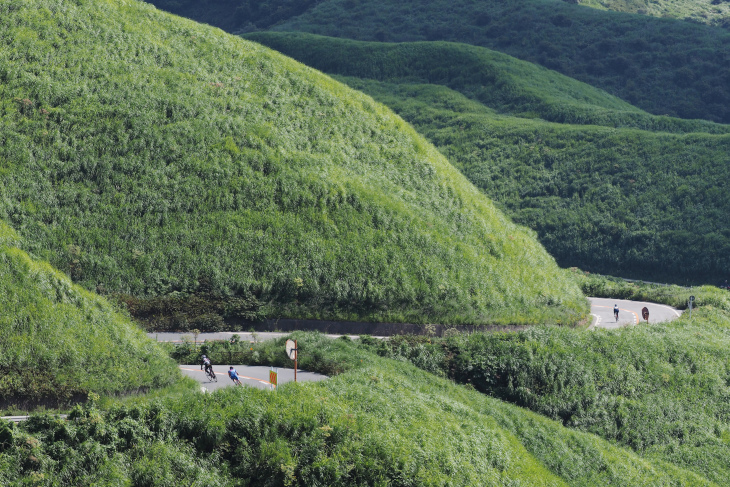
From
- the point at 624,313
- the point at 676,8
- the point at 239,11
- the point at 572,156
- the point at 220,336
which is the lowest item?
the point at 624,313

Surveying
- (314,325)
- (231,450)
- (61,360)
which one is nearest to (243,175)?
(314,325)

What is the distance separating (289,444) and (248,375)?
7664 mm

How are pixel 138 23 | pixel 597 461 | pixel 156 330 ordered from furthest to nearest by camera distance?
pixel 138 23, pixel 156 330, pixel 597 461

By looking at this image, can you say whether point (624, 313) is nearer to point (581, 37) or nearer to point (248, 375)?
point (248, 375)

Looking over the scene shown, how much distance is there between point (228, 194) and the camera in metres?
36.2

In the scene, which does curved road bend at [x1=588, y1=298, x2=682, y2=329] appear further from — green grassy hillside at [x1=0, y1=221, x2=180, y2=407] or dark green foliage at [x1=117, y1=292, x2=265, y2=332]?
green grassy hillside at [x1=0, y1=221, x2=180, y2=407]

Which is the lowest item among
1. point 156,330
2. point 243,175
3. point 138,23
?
point 156,330

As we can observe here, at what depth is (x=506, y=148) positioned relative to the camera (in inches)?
3007

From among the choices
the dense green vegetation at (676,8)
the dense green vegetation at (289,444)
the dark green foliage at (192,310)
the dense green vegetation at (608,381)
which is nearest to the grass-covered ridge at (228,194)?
the dark green foliage at (192,310)

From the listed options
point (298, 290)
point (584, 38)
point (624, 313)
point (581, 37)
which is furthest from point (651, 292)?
point (581, 37)

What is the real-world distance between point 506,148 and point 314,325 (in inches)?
1976

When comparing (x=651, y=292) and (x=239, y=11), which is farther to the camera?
(x=239, y=11)

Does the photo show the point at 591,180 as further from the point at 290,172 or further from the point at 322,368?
the point at 322,368

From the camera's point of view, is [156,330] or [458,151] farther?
[458,151]
